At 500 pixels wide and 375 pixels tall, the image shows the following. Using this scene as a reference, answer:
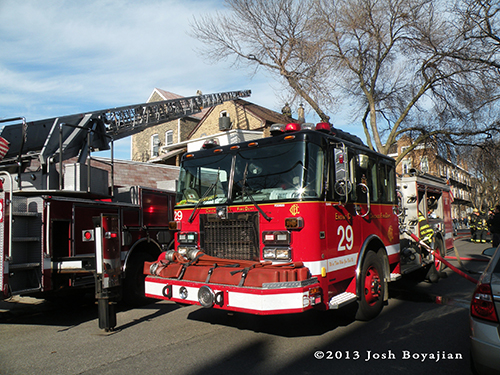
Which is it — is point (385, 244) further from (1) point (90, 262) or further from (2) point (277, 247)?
(1) point (90, 262)

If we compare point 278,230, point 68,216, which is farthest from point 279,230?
point 68,216

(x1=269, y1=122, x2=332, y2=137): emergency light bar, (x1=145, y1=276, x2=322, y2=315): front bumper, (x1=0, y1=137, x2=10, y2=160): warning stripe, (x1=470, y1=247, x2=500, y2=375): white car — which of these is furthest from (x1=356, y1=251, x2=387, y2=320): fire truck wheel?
(x1=0, y1=137, x2=10, y2=160): warning stripe

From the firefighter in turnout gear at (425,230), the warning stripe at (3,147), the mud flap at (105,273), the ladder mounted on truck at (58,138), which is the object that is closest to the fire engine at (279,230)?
the mud flap at (105,273)

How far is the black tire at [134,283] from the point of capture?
6895 millimetres

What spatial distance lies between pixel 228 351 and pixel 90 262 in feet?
9.33

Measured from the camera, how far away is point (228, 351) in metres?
4.40

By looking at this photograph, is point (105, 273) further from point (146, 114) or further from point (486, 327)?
point (146, 114)

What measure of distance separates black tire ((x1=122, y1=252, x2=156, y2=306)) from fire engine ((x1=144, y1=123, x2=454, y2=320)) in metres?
1.93

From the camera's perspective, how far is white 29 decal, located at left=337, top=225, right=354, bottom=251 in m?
4.90

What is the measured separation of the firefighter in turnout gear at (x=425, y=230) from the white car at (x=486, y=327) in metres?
5.21

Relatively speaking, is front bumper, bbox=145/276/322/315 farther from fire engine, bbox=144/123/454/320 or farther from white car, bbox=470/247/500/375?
white car, bbox=470/247/500/375

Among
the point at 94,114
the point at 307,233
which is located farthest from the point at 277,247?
the point at 94,114

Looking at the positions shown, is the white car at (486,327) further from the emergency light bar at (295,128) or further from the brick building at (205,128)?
the brick building at (205,128)

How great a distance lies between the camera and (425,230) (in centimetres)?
812
